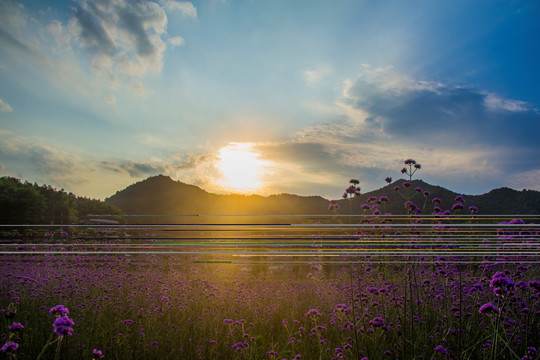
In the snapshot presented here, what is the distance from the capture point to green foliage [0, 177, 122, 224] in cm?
5903

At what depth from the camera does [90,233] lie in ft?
34.3

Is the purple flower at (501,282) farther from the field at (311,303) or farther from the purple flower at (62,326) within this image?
the purple flower at (62,326)

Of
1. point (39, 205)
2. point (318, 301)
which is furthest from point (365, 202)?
point (39, 205)

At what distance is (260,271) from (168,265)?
7.64 feet

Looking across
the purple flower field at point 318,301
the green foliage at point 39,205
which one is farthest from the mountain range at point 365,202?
the green foliage at point 39,205

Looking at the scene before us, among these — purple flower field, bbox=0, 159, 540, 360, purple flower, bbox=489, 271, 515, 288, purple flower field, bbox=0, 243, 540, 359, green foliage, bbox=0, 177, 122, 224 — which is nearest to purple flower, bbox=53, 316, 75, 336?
purple flower field, bbox=0, 243, 540, 359

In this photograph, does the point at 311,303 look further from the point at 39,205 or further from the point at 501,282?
the point at 39,205

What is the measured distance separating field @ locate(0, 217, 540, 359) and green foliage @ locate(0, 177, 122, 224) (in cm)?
5958

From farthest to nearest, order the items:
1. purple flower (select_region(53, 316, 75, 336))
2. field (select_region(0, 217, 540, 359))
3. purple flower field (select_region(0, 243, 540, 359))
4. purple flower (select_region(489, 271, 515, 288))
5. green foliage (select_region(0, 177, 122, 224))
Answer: green foliage (select_region(0, 177, 122, 224))
field (select_region(0, 217, 540, 359))
purple flower field (select_region(0, 243, 540, 359))
purple flower (select_region(489, 271, 515, 288))
purple flower (select_region(53, 316, 75, 336))

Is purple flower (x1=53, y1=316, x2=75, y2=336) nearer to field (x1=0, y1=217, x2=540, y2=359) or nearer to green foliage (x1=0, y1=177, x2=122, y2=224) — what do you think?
field (x1=0, y1=217, x2=540, y2=359)

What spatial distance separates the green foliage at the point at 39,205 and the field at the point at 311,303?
59576 mm

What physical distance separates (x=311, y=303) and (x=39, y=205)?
7313 cm

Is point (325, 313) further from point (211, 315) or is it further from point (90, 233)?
point (90, 233)

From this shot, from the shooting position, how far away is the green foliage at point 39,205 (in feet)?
194
